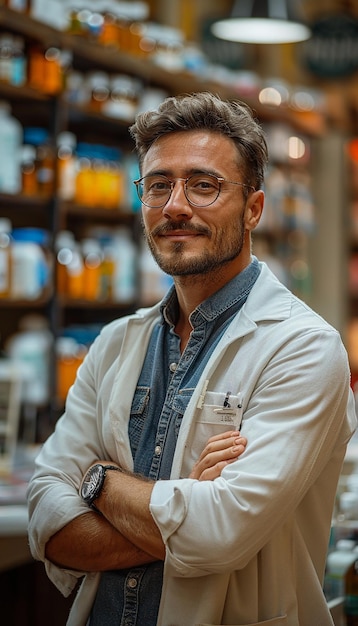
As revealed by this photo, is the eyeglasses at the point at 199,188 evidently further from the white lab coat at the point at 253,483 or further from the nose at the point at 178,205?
the white lab coat at the point at 253,483

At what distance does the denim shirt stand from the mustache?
148 mm

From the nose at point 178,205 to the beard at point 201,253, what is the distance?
20 mm

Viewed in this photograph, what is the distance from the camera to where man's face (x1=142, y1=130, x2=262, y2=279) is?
2041 mm

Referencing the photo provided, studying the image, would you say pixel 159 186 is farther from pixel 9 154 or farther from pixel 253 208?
pixel 9 154

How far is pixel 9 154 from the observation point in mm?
4379

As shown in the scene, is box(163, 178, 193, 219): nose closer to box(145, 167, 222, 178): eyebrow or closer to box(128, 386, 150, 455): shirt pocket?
box(145, 167, 222, 178): eyebrow

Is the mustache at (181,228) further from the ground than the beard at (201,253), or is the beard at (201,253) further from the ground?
the mustache at (181,228)

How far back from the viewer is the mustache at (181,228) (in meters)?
2.04

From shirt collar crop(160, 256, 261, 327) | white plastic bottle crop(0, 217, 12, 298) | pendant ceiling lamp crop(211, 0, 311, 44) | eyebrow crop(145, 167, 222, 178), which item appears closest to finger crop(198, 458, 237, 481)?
shirt collar crop(160, 256, 261, 327)

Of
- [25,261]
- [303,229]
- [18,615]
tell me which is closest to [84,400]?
[18,615]

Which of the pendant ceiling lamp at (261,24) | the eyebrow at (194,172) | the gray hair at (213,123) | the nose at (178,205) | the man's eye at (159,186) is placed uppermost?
the pendant ceiling lamp at (261,24)

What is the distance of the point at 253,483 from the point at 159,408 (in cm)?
37

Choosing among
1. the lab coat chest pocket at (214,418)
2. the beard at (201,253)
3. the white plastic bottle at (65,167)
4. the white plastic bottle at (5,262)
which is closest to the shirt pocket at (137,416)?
the lab coat chest pocket at (214,418)

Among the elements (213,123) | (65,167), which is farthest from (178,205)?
(65,167)
